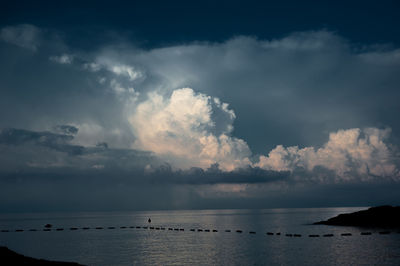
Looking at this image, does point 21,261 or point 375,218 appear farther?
point 375,218

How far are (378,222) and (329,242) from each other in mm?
71783

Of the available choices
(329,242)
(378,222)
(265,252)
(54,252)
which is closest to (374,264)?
(265,252)

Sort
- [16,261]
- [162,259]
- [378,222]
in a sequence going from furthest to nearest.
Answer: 1. [378,222]
2. [162,259]
3. [16,261]

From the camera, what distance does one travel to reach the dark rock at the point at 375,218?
144 m

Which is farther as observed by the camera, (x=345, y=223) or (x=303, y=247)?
(x=345, y=223)

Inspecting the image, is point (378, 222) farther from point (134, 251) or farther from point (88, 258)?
point (88, 258)

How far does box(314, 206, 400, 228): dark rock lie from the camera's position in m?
144

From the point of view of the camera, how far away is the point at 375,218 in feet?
490

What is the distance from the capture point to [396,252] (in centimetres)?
6912

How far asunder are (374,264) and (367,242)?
3368 cm

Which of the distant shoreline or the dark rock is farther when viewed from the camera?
the dark rock

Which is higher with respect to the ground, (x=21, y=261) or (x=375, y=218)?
(x=375, y=218)

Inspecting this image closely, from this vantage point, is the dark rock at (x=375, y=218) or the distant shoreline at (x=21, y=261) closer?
the distant shoreline at (x=21, y=261)

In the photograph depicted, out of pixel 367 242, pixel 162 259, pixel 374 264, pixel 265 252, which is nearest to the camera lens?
pixel 374 264
